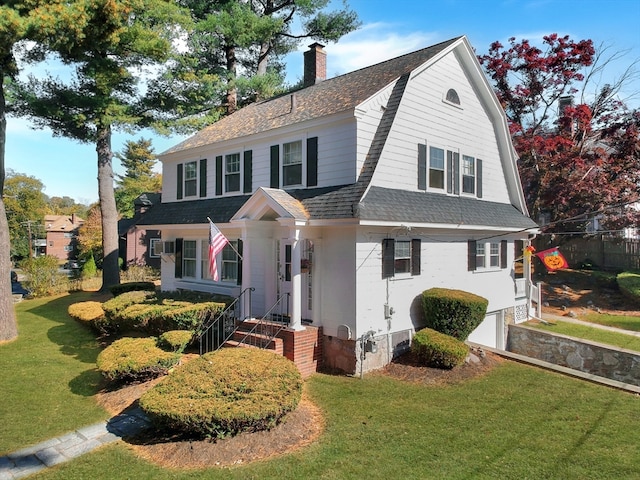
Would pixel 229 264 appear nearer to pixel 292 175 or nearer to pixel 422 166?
pixel 292 175

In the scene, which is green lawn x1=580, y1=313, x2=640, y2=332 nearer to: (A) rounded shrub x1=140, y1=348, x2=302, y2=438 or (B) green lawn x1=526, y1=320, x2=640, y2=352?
(B) green lawn x1=526, y1=320, x2=640, y2=352

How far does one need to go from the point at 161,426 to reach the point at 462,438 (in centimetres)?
476

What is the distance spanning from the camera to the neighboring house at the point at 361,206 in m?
9.94

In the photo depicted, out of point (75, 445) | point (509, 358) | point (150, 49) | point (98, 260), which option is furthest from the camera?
point (98, 260)

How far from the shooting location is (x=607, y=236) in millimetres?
24016

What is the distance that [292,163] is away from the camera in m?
11.9

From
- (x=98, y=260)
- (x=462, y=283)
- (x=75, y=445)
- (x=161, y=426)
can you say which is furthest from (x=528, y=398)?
(x=98, y=260)

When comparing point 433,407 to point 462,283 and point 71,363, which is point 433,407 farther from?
point 71,363

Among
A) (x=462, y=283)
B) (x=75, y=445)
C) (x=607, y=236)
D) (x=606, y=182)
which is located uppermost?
(x=606, y=182)

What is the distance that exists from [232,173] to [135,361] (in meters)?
7.14

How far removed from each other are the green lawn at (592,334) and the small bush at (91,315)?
47.6 feet

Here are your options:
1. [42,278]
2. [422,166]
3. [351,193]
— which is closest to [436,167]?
[422,166]

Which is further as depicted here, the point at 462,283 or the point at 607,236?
the point at 607,236

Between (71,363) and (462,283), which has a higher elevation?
(462,283)
